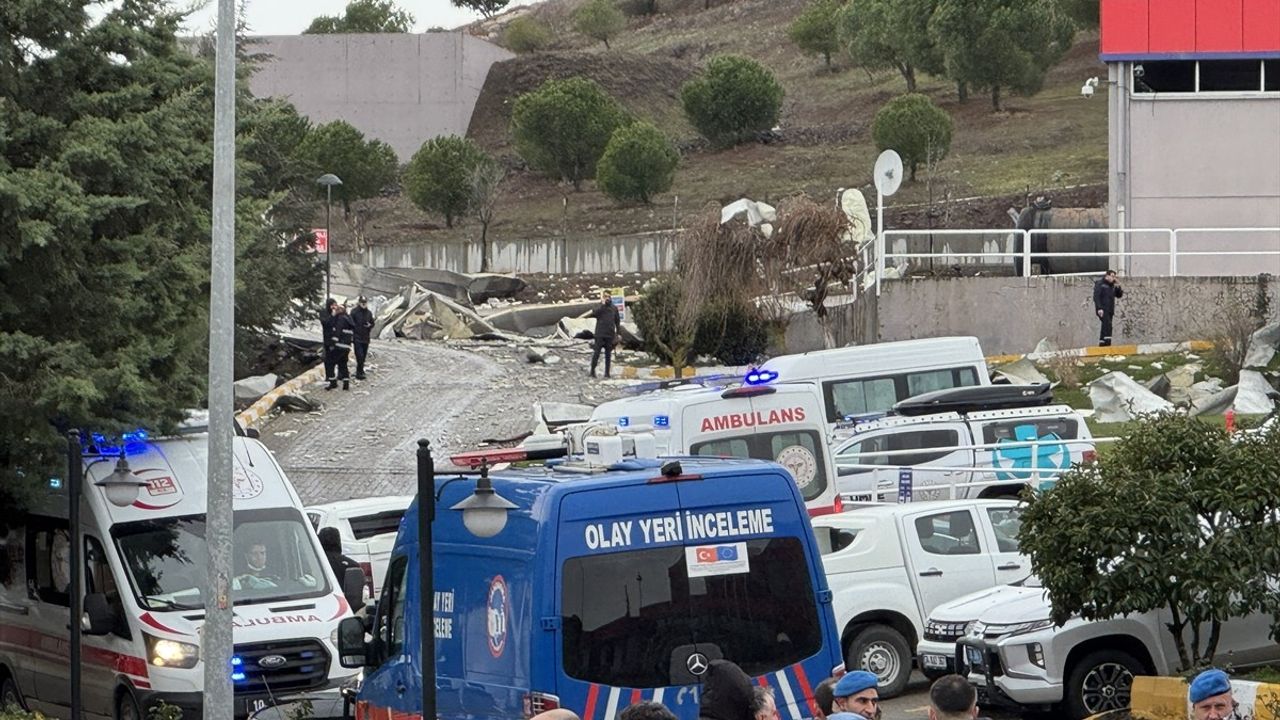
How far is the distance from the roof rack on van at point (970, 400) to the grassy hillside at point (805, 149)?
4156cm

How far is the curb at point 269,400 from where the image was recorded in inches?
1196

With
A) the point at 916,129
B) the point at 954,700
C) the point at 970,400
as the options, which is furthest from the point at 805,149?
the point at 954,700

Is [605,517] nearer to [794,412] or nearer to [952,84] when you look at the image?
[794,412]

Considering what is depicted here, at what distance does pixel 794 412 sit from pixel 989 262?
26.2m

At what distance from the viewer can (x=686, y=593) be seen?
8734 millimetres

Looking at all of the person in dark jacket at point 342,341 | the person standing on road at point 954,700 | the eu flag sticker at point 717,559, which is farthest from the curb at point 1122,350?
the person standing on road at point 954,700

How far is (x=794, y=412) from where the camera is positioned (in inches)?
720

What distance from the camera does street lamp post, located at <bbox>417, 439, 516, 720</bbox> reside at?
8.66m

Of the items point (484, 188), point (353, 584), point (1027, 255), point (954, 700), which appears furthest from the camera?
point (484, 188)

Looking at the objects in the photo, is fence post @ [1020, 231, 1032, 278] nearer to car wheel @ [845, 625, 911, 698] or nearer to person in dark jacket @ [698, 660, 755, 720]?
car wheel @ [845, 625, 911, 698]

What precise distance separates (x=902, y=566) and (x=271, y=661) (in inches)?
199

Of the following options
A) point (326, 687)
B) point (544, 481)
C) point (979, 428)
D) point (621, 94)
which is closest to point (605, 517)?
point (544, 481)

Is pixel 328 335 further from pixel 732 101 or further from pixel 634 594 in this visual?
pixel 732 101

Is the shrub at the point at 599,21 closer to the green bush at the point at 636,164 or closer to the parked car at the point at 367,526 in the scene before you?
the green bush at the point at 636,164
